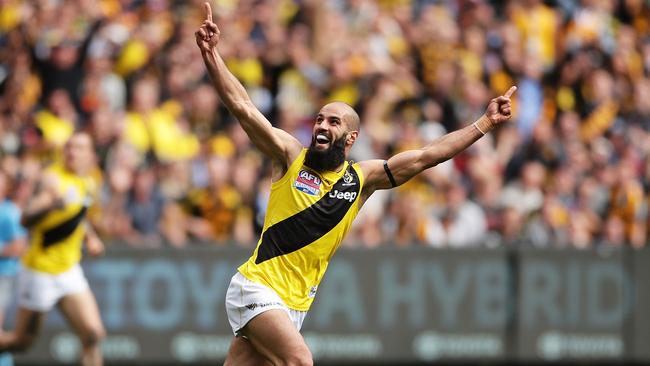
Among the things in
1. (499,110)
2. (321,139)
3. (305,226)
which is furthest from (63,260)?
(499,110)

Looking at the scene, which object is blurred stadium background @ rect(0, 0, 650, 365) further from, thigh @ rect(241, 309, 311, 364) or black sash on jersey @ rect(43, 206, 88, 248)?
thigh @ rect(241, 309, 311, 364)

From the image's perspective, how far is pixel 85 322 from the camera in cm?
1384

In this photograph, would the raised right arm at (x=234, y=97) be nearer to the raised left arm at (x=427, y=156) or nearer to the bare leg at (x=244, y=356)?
the raised left arm at (x=427, y=156)

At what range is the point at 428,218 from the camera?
1762 cm

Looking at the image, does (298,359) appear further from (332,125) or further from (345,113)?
(345,113)

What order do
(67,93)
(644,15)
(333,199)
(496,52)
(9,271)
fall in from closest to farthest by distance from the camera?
1. (333,199)
2. (9,271)
3. (67,93)
4. (496,52)
5. (644,15)

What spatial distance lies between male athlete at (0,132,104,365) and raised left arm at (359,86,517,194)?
415 cm

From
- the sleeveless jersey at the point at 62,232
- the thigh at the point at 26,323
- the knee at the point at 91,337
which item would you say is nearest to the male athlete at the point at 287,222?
the knee at the point at 91,337

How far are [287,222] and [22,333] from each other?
492 cm

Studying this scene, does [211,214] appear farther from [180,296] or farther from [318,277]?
[318,277]

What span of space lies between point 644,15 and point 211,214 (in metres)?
8.50

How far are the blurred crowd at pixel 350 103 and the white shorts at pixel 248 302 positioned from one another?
252 inches

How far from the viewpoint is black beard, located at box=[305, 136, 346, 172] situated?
10.2 m

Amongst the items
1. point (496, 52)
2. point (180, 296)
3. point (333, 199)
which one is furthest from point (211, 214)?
point (333, 199)
